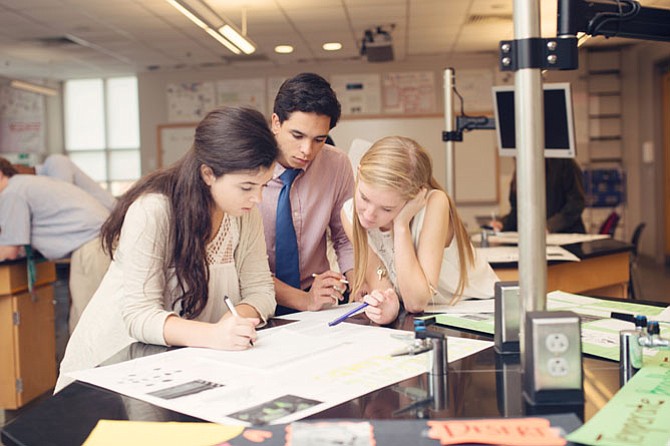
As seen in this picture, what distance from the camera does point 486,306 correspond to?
5.74 ft

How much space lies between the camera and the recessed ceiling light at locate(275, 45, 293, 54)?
25.6ft

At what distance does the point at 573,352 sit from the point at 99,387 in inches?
29.0

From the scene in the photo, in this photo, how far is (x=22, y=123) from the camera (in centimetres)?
974

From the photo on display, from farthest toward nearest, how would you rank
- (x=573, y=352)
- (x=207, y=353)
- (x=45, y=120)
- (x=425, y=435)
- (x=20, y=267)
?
1. (x=45, y=120)
2. (x=20, y=267)
3. (x=207, y=353)
4. (x=573, y=352)
5. (x=425, y=435)

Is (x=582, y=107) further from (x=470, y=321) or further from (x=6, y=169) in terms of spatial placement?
(x=470, y=321)

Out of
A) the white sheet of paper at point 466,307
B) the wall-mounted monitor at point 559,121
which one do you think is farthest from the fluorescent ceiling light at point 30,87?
the white sheet of paper at point 466,307

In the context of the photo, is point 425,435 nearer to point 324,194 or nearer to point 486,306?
point 486,306

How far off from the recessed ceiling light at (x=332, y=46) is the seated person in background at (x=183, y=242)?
6.33m

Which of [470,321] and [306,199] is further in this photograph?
[306,199]

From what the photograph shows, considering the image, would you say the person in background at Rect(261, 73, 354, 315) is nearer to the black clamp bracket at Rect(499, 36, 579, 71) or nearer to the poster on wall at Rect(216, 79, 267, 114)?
the black clamp bracket at Rect(499, 36, 579, 71)

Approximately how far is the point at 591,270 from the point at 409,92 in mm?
6052

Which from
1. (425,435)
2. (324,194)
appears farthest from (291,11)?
(425,435)

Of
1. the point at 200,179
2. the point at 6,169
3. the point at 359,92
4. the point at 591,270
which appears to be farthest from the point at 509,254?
the point at 359,92

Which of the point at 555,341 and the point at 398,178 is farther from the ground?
the point at 398,178
